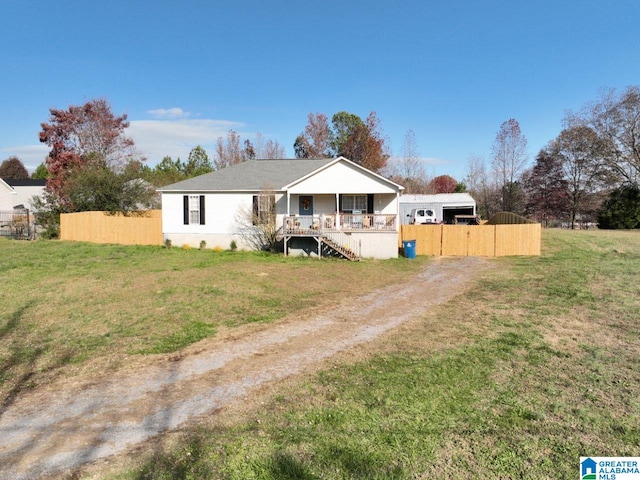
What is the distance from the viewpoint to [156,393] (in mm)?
4867

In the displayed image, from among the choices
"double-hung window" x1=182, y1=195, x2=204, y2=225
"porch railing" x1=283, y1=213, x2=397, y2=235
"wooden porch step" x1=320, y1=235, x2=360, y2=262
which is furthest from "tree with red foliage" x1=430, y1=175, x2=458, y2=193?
"double-hung window" x1=182, y1=195, x2=204, y2=225

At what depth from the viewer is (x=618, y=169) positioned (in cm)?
3925

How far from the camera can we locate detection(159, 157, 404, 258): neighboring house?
61.1 feet

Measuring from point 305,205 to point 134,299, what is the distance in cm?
1201

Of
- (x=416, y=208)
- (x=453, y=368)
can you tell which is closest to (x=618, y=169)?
(x=416, y=208)

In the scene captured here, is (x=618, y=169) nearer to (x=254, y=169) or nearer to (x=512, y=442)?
(x=254, y=169)

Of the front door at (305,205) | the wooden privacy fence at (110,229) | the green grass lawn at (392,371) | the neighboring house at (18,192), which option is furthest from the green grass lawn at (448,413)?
the neighboring house at (18,192)

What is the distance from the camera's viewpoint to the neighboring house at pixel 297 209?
61.1 feet

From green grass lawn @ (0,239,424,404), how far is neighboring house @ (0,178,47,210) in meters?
31.5

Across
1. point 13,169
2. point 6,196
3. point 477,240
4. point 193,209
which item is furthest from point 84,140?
point 13,169

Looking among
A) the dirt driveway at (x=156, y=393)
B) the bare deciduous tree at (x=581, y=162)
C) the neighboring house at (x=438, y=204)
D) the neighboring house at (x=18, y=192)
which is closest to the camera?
the dirt driveway at (x=156, y=393)

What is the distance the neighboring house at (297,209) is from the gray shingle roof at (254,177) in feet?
0.18

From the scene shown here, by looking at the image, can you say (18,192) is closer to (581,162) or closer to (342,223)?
(342,223)

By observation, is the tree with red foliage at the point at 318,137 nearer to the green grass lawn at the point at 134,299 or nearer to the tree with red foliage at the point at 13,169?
the green grass lawn at the point at 134,299
